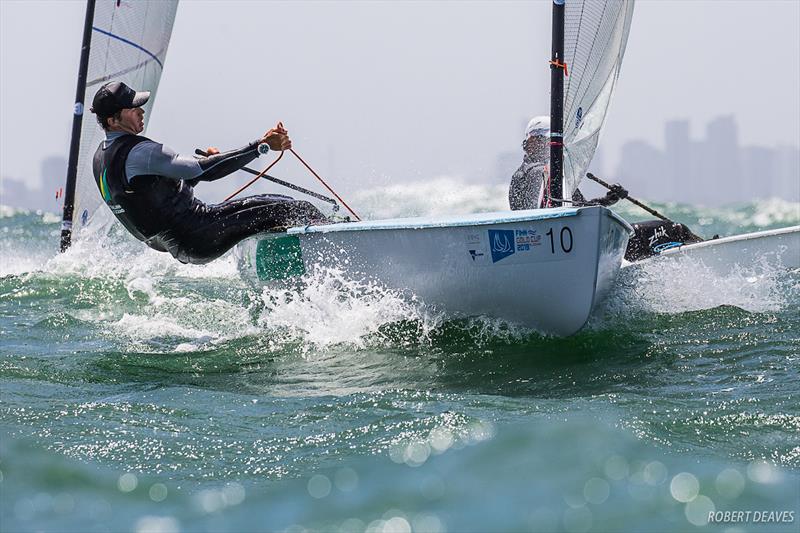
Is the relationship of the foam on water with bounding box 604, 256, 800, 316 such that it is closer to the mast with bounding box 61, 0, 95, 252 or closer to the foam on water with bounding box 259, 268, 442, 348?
the foam on water with bounding box 259, 268, 442, 348

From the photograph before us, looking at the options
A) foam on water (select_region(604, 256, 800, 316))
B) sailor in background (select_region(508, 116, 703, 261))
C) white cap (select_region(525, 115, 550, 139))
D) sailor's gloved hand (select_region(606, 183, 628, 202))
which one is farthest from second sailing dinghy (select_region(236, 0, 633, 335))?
white cap (select_region(525, 115, 550, 139))

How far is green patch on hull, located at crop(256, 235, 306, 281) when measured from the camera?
18.3 feet

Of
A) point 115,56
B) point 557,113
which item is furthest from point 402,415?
point 115,56

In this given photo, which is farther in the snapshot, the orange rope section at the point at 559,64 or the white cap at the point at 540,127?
the white cap at the point at 540,127

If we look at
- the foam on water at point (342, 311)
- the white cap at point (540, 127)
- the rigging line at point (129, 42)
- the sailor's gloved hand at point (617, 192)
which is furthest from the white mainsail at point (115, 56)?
the sailor's gloved hand at point (617, 192)

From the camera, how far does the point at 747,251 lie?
6.85m

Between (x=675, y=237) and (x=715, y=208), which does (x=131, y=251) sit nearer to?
(x=675, y=237)

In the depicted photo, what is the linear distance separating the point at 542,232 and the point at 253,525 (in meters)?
2.54

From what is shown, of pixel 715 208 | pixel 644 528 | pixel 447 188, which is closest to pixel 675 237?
pixel 644 528

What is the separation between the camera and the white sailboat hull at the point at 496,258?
470 centimetres

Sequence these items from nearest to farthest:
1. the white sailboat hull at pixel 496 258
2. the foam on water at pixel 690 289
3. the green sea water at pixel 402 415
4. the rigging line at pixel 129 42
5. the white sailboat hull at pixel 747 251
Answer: the green sea water at pixel 402 415 < the white sailboat hull at pixel 496 258 < the foam on water at pixel 690 289 < the white sailboat hull at pixel 747 251 < the rigging line at pixel 129 42

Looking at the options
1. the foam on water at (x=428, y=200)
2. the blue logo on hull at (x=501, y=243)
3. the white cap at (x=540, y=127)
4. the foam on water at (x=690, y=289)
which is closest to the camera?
the blue logo on hull at (x=501, y=243)

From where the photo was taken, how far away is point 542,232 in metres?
4.71

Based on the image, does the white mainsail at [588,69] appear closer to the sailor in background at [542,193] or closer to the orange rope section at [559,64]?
the orange rope section at [559,64]
